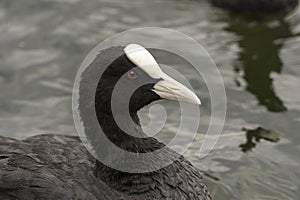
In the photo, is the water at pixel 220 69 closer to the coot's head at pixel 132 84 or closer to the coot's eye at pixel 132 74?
the coot's head at pixel 132 84

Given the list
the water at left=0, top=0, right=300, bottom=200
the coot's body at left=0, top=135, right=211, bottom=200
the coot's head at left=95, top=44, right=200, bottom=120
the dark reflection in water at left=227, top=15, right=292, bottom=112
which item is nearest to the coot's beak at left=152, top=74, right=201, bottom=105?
the coot's head at left=95, top=44, right=200, bottom=120

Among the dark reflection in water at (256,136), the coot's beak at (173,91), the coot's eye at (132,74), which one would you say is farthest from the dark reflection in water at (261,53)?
the coot's eye at (132,74)

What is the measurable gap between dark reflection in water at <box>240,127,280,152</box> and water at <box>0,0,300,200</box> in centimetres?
1

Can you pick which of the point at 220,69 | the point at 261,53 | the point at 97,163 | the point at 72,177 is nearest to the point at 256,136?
the point at 220,69

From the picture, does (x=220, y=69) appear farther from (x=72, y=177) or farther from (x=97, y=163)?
(x=72, y=177)

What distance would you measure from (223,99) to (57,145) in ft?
10.4

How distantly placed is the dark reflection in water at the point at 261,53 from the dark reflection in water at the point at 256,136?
46cm

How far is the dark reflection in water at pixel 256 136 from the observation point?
311 inches

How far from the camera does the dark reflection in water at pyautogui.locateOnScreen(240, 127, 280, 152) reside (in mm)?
7887

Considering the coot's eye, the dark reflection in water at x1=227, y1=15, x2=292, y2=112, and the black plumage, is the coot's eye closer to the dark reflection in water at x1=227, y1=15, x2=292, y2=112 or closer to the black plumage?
the black plumage

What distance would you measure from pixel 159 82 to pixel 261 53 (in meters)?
4.49

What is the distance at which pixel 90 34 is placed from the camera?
10.2m

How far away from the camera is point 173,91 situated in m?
5.59

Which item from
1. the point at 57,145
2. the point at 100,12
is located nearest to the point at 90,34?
the point at 100,12
